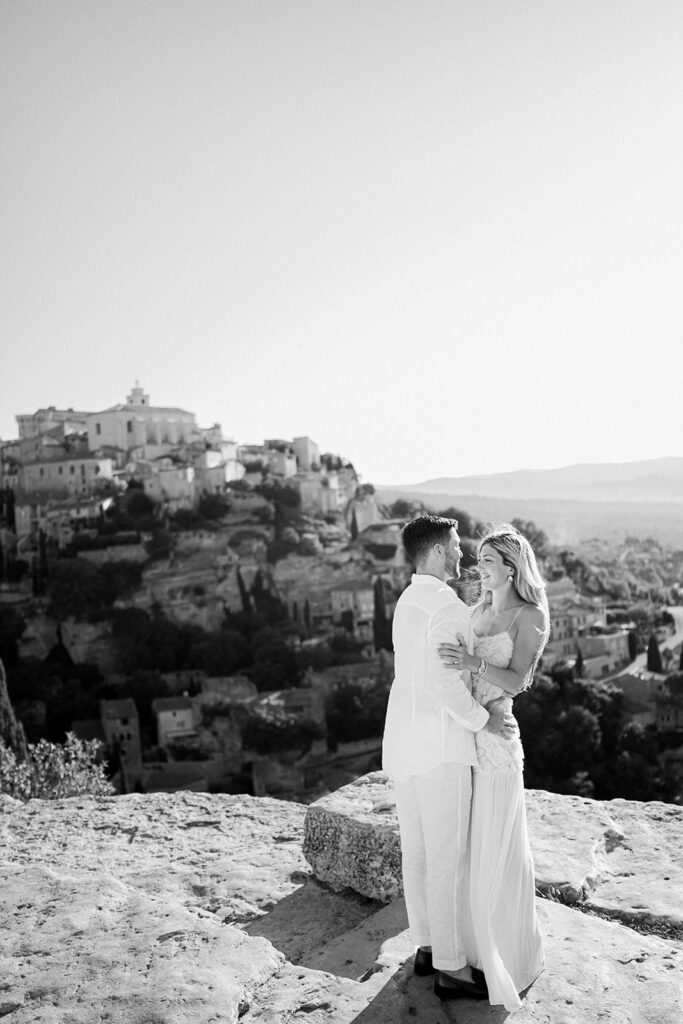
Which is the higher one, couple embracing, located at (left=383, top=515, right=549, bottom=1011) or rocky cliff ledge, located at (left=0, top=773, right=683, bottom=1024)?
couple embracing, located at (left=383, top=515, right=549, bottom=1011)

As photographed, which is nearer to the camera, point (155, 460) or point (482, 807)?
point (482, 807)

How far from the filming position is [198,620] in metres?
42.6

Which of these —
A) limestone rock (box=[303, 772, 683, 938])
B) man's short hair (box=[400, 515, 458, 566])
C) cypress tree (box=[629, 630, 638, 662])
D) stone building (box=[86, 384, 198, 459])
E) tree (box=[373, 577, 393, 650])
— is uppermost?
stone building (box=[86, 384, 198, 459])

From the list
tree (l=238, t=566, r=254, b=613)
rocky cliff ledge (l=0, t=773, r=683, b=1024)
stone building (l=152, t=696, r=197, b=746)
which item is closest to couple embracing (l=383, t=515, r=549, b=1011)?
rocky cliff ledge (l=0, t=773, r=683, b=1024)

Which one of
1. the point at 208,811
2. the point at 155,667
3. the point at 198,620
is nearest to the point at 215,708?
the point at 155,667

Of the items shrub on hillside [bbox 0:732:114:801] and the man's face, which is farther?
shrub on hillside [bbox 0:732:114:801]

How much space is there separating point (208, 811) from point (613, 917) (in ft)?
11.6

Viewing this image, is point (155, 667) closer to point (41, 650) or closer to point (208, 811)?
point (41, 650)

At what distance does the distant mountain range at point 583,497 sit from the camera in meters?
86.6

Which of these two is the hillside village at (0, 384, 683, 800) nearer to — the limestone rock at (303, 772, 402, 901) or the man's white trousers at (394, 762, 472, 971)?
the limestone rock at (303, 772, 402, 901)

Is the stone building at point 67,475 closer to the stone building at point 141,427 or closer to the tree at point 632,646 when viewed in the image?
the stone building at point 141,427

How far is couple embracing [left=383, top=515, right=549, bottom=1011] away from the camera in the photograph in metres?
2.48

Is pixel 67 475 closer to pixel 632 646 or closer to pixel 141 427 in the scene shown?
pixel 141 427

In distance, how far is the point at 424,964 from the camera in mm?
2639
